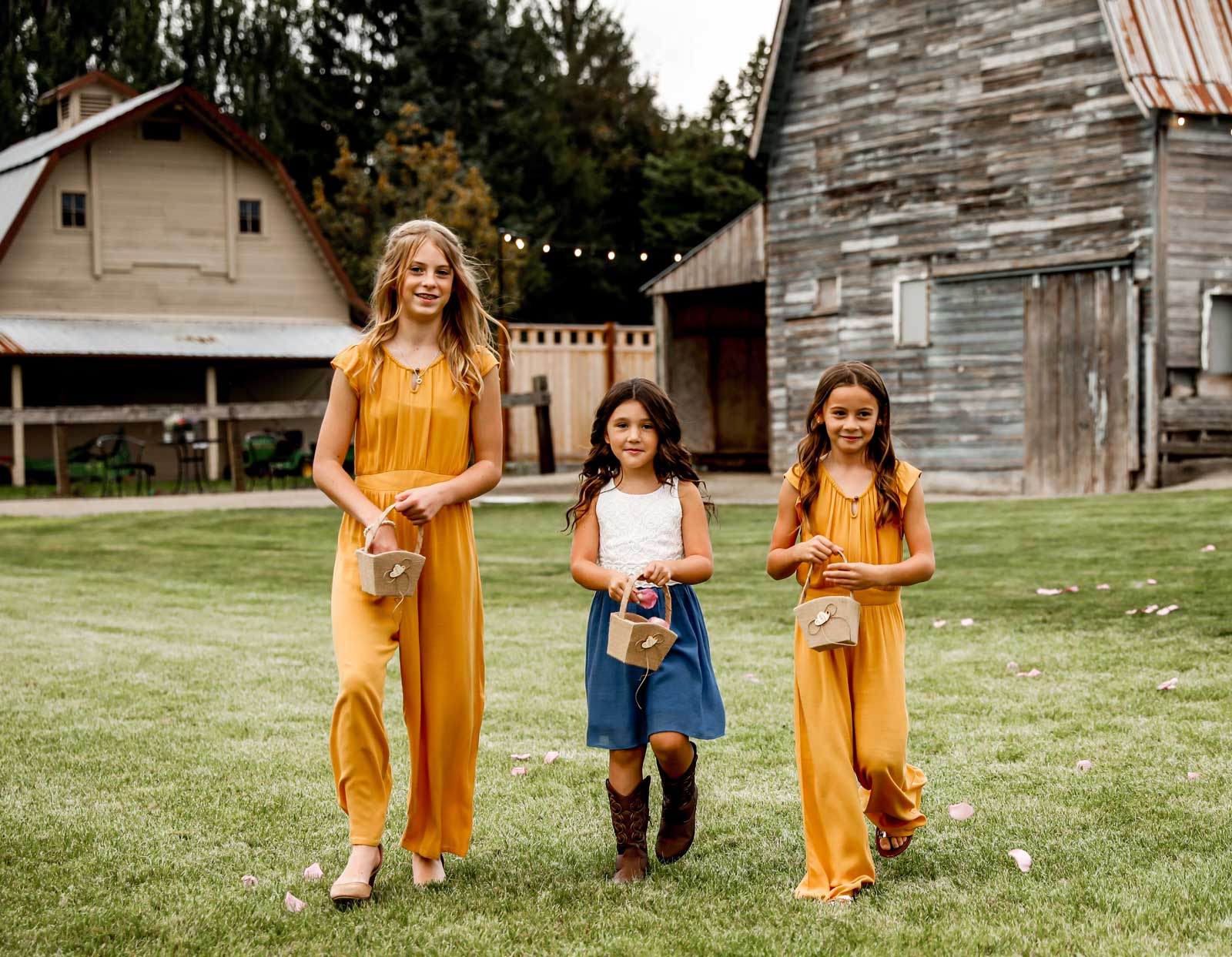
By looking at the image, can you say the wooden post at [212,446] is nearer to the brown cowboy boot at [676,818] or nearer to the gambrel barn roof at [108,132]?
the gambrel barn roof at [108,132]

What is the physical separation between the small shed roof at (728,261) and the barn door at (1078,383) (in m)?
4.70

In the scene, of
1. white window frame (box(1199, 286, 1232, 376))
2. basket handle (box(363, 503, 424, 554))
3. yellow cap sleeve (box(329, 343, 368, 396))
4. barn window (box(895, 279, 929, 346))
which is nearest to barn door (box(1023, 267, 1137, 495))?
white window frame (box(1199, 286, 1232, 376))

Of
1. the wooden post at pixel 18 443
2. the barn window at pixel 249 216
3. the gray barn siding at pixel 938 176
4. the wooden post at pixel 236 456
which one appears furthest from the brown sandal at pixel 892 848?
the barn window at pixel 249 216

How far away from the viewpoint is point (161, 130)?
24.8m

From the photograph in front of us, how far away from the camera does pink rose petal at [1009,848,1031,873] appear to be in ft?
12.1

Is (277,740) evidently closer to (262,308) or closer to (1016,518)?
(1016,518)

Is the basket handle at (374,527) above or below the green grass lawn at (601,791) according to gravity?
above

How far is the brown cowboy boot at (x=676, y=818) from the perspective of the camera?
3.84m

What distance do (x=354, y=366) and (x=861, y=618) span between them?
58.3 inches

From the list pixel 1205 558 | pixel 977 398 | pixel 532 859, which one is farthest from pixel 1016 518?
pixel 532 859

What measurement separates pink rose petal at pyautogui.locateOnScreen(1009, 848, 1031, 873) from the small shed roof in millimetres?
17103

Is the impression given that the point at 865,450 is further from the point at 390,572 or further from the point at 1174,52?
the point at 1174,52

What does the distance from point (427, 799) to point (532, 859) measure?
39 centimetres

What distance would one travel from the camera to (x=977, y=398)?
1756 cm
